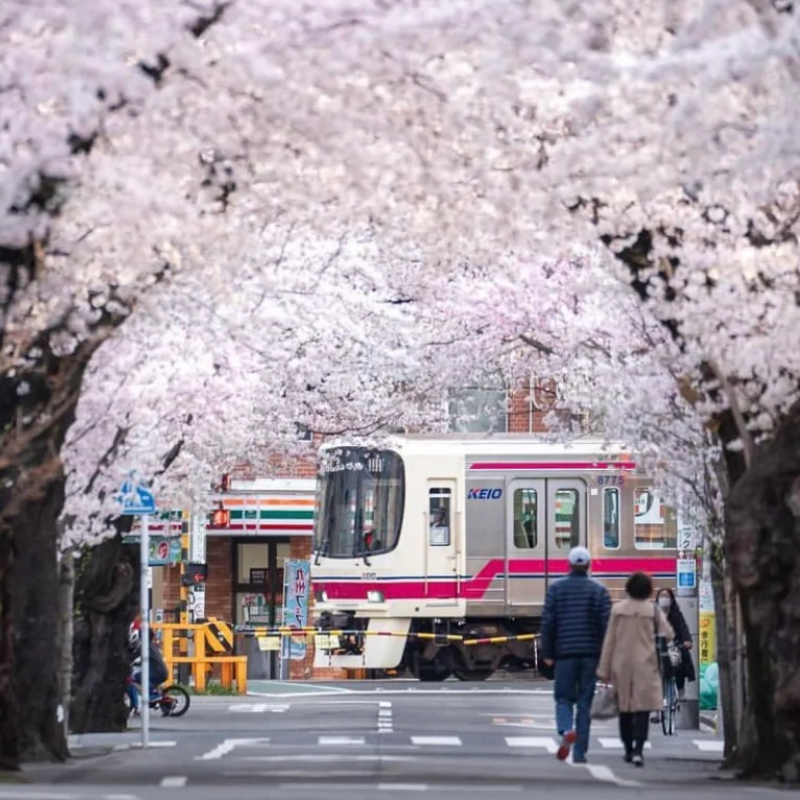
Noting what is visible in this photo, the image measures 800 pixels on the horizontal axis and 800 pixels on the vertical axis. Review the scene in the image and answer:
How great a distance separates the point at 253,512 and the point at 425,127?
31.4 meters

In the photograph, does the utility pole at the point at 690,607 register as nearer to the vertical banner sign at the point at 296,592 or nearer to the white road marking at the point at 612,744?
the white road marking at the point at 612,744

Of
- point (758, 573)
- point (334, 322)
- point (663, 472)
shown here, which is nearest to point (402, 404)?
point (334, 322)

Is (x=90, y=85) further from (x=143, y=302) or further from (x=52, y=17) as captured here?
(x=143, y=302)

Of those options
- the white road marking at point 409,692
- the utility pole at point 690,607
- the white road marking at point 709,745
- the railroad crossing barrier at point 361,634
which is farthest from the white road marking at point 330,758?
the railroad crossing barrier at point 361,634

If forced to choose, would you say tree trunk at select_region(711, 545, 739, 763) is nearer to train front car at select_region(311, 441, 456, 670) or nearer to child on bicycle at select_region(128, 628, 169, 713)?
child on bicycle at select_region(128, 628, 169, 713)

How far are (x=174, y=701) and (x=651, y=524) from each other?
12.3 m

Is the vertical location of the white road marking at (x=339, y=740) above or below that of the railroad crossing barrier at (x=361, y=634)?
below

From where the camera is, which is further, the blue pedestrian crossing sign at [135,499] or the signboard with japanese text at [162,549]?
the signboard with japanese text at [162,549]

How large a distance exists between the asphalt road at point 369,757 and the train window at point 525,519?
575cm

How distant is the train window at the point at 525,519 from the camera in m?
39.7

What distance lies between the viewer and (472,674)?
132 feet

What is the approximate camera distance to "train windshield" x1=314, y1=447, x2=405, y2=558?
3988 cm

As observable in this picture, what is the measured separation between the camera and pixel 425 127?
15.1 m

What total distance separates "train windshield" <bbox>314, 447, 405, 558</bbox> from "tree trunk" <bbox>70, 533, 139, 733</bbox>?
13.2 m
